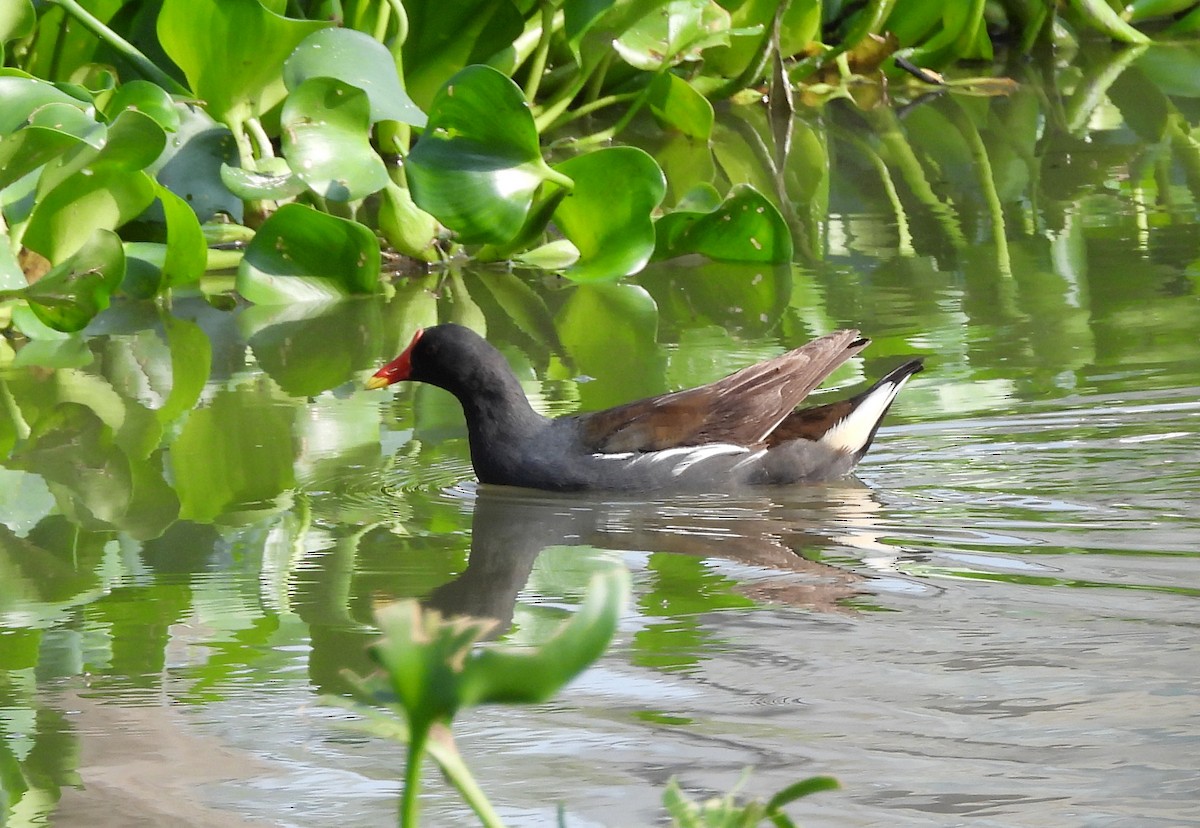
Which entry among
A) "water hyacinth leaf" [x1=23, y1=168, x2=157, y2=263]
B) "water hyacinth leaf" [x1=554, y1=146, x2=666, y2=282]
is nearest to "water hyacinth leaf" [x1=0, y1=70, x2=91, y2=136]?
"water hyacinth leaf" [x1=23, y1=168, x2=157, y2=263]

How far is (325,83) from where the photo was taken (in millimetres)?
5418

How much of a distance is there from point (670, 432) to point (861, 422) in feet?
1.50

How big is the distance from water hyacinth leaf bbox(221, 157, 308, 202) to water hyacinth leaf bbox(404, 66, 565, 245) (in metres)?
0.49

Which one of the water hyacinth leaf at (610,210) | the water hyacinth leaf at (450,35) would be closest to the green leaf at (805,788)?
the water hyacinth leaf at (610,210)

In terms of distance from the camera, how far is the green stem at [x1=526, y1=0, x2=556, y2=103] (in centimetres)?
722

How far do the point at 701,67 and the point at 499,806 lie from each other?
25.1ft

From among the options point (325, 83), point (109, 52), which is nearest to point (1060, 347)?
point (325, 83)

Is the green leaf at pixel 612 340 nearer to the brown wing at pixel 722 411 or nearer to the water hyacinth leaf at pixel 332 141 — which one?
the brown wing at pixel 722 411

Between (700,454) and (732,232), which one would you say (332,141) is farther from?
(700,454)

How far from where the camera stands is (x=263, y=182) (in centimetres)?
570

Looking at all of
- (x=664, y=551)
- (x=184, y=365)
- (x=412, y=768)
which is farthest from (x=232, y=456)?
(x=412, y=768)

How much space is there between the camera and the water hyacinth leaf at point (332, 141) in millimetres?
5465

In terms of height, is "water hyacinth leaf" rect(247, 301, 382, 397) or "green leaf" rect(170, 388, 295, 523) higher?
"water hyacinth leaf" rect(247, 301, 382, 397)

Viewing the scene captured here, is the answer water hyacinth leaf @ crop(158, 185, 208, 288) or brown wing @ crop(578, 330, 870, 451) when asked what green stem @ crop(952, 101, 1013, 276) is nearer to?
brown wing @ crop(578, 330, 870, 451)
